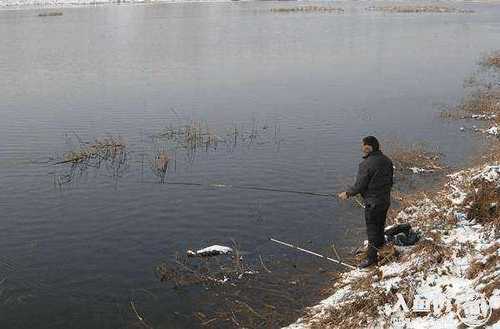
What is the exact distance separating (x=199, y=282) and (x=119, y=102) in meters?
21.8

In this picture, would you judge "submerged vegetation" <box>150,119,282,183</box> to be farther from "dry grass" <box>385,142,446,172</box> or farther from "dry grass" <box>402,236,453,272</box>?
"dry grass" <box>402,236,453,272</box>

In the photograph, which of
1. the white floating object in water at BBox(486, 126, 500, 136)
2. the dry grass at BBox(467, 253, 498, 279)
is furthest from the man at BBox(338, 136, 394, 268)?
the white floating object in water at BBox(486, 126, 500, 136)

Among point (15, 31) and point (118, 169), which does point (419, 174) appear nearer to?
point (118, 169)

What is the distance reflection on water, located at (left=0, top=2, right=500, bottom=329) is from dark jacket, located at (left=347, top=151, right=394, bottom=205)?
2.57m

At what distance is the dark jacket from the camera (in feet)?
40.4

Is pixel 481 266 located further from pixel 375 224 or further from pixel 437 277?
pixel 375 224

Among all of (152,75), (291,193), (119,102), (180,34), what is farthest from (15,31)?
(291,193)

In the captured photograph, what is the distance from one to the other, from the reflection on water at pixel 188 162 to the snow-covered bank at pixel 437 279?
4.82 ft

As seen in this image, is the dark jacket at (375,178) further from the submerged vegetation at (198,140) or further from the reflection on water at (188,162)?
the submerged vegetation at (198,140)

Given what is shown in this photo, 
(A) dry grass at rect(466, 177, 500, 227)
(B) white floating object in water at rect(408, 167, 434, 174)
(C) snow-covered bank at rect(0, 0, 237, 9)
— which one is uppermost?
(C) snow-covered bank at rect(0, 0, 237, 9)

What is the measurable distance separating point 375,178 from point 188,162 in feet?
39.3

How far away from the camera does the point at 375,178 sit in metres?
12.3

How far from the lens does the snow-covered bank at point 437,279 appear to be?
366 inches

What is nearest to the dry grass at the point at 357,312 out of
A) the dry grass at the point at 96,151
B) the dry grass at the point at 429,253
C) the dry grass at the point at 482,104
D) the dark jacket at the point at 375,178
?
the dry grass at the point at 429,253
